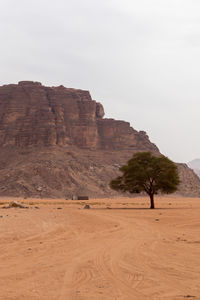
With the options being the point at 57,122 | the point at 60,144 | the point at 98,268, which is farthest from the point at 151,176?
the point at 57,122

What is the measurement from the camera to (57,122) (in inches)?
5123

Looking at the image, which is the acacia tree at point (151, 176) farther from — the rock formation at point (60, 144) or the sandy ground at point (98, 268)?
the rock formation at point (60, 144)

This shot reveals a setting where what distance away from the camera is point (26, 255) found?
1072 centimetres

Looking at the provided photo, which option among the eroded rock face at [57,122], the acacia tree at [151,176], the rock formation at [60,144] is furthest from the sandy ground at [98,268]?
the eroded rock face at [57,122]

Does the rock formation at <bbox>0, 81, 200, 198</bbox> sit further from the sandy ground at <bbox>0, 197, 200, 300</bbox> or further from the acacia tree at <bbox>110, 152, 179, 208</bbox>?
the sandy ground at <bbox>0, 197, 200, 300</bbox>

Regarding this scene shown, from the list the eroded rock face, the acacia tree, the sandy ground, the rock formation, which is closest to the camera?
the sandy ground

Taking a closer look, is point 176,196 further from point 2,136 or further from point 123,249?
point 123,249

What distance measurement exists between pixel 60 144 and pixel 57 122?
9951 millimetres

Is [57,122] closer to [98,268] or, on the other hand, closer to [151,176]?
[151,176]

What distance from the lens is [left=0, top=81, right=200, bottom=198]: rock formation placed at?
9844 cm

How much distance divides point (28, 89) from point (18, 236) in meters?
127

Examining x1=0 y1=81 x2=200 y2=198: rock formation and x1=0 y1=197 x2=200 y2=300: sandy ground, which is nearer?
x1=0 y1=197 x2=200 y2=300: sandy ground

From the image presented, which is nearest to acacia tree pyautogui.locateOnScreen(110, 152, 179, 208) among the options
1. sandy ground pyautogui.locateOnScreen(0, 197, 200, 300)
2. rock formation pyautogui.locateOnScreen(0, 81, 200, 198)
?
sandy ground pyautogui.locateOnScreen(0, 197, 200, 300)

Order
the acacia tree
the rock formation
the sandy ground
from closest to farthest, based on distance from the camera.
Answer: the sandy ground, the acacia tree, the rock formation
